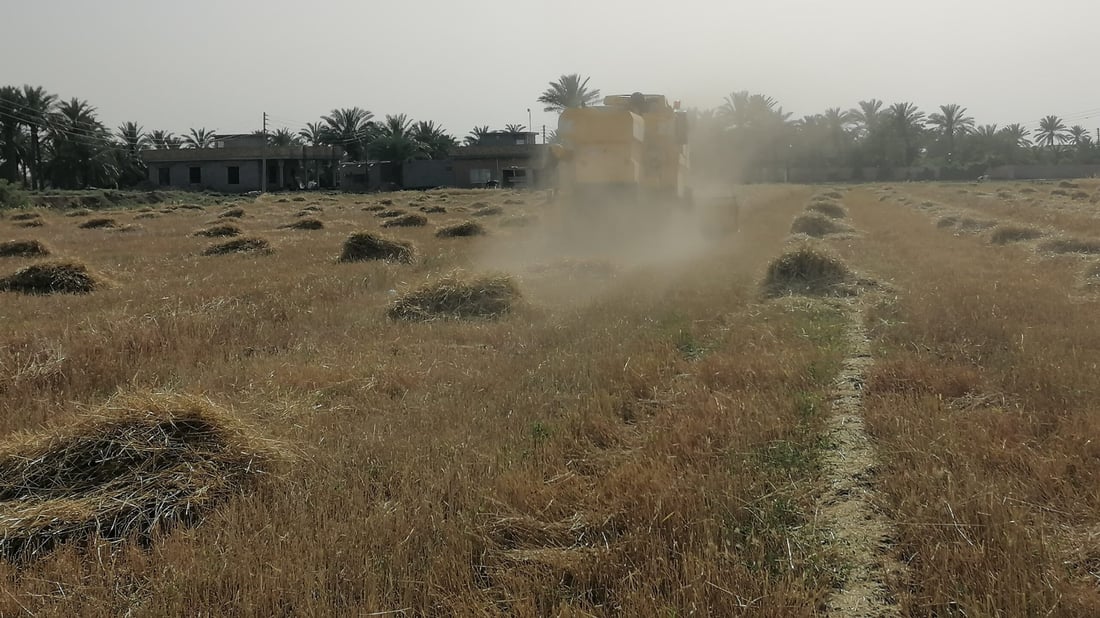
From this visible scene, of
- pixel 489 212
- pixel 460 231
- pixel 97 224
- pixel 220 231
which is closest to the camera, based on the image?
pixel 460 231

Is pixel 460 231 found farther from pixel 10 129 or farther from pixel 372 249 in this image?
pixel 10 129

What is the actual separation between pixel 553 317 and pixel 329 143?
Result: 85776 millimetres

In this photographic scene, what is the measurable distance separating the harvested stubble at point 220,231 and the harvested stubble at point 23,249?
556 centimetres

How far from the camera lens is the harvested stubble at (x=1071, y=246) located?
1441cm

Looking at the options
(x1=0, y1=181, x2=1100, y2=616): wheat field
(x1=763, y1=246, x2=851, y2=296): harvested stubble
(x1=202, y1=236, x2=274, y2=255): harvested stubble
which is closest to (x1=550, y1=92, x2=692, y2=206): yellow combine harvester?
(x1=763, y1=246, x2=851, y2=296): harvested stubble

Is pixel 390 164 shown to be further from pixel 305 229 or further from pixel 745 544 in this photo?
pixel 745 544

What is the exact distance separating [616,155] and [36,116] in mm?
69880

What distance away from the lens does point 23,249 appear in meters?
16.7

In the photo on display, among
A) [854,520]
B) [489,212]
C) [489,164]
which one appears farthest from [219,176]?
[854,520]

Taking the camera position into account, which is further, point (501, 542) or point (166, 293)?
point (166, 293)

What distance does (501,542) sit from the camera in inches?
147

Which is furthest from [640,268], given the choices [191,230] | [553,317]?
[191,230]

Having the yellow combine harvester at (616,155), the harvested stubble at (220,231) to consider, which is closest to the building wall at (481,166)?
the harvested stubble at (220,231)

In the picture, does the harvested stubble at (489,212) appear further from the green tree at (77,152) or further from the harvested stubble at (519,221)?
the green tree at (77,152)
